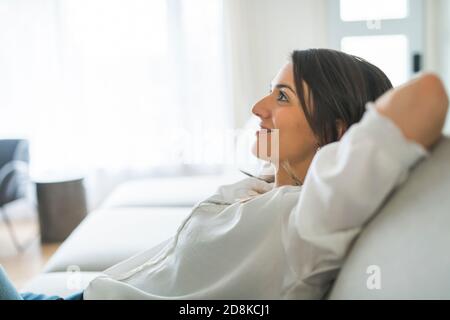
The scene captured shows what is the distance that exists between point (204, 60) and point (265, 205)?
290 cm

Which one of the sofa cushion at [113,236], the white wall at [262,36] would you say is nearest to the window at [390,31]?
the white wall at [262,36]

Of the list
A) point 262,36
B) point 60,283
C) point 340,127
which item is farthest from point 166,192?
point 340,127

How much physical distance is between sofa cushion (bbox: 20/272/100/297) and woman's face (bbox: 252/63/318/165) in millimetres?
750

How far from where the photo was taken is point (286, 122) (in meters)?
1.07

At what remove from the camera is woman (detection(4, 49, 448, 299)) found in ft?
2.38

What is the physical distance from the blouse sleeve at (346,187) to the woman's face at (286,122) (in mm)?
273

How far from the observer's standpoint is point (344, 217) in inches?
30.5

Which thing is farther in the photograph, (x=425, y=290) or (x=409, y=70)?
(x=409, y=70)

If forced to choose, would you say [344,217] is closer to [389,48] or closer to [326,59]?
[326,59]

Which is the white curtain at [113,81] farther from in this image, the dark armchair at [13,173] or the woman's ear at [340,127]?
the woman's ear at [340,127]

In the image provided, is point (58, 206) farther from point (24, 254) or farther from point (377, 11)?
point (377, 11)

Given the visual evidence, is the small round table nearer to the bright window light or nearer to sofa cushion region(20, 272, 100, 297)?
sofa cushion region(20, 272, 100, 297)

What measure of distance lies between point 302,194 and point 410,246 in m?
0.17
